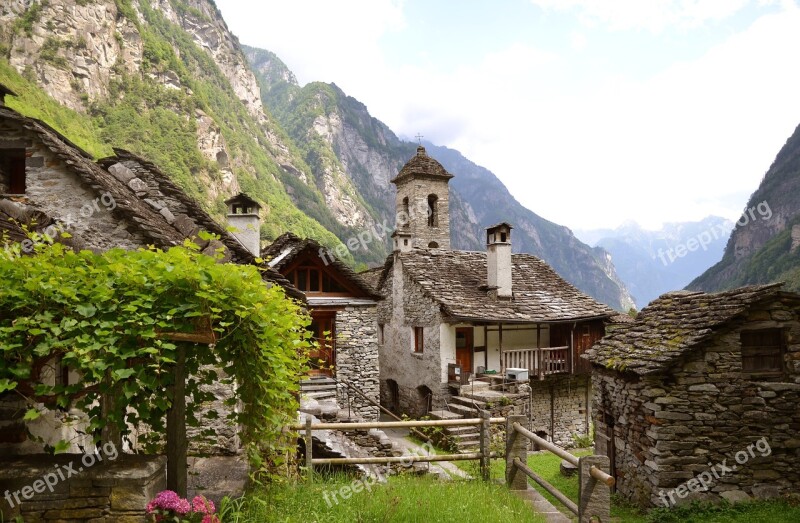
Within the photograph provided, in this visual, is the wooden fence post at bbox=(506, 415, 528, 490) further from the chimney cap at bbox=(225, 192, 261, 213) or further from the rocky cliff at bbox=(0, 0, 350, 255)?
the rocky cliff at bbox=(0, 0, 350, 255)

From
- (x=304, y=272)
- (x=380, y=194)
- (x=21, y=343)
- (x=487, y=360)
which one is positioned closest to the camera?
(x=21, y=343)

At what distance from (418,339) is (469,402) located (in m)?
4.18

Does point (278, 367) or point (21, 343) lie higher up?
point (21, 343)

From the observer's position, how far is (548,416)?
19.6 meters

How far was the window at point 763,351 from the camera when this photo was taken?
10312mm

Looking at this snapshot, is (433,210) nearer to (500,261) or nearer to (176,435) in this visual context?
(500,261)

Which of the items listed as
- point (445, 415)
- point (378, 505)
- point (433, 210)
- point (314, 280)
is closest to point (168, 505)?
point (378, 505)

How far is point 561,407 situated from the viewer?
65.3ft

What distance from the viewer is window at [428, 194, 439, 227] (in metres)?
29.3

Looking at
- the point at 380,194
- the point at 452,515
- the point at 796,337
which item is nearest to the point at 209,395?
the point at 452,515

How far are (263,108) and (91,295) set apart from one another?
98.4m

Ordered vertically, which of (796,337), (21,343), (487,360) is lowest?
(487,360)

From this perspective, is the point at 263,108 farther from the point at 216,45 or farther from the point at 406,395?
the point at 406,395

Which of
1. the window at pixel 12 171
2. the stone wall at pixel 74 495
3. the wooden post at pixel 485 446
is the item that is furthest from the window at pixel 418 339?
the stone wall at pixel 74 495
